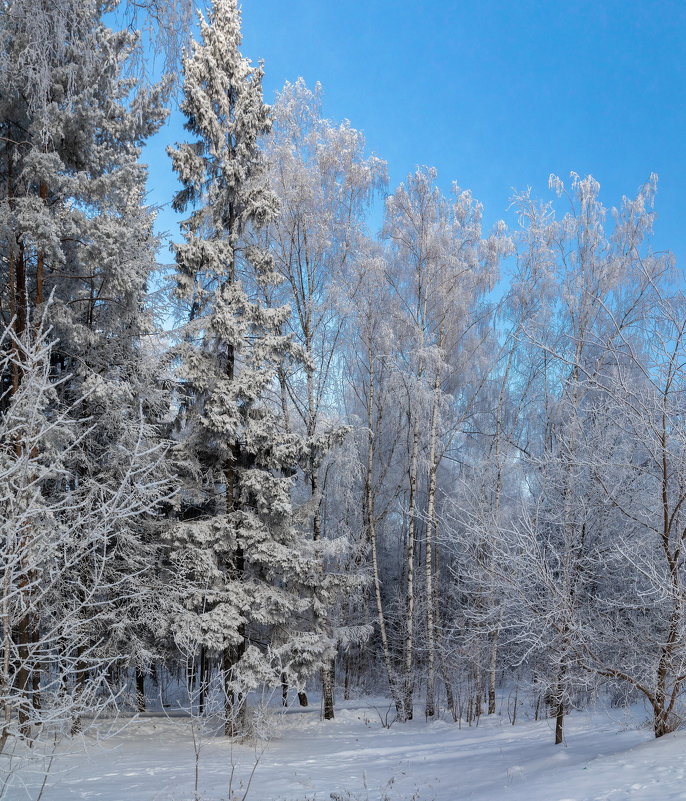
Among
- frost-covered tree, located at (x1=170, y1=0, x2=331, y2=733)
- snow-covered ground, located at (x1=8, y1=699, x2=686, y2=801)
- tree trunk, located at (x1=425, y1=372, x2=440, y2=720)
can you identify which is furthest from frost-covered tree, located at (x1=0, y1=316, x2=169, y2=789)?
tree trunk, located at (x1=425, y1=372, x2=440, y2=720)

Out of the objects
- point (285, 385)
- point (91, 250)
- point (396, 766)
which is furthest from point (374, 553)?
point (91, 250)

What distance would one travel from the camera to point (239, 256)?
13.0 m

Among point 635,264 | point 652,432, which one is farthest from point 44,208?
point 635,264

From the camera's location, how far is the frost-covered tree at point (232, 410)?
10461mm

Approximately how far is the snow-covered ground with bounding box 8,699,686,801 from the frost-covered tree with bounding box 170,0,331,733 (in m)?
1.52

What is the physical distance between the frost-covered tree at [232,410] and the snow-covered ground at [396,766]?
1522 millimetres

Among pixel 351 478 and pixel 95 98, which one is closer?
pixel 95 98

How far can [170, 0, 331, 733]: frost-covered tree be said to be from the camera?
10.5 metres

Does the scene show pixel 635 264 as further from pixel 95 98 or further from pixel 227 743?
pixel 227 743

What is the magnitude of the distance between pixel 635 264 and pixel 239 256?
9.18 metres

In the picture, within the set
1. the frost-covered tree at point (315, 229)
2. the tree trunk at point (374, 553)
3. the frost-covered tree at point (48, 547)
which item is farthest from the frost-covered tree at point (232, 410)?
the tree trunk at point (374, 553)

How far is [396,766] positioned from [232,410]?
609 centimetres

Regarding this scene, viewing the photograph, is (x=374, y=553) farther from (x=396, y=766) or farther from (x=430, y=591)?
(x=396, y=766)

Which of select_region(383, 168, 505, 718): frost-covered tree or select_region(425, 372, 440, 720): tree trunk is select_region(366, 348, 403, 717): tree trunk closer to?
select_region(383, 168, 505, 718): frost-covered tree
